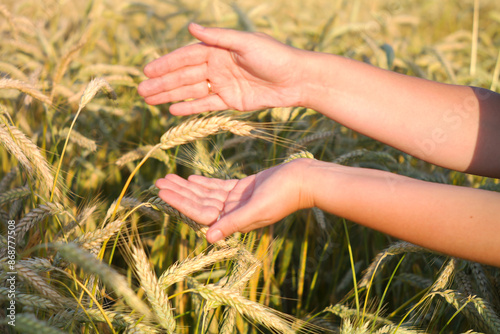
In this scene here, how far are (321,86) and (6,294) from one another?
46.8 inches

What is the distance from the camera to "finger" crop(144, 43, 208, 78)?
4.73ft

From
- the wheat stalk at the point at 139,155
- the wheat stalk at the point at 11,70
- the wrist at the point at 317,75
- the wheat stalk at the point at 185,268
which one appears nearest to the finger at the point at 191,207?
the wheat stalk at the point at 185,268

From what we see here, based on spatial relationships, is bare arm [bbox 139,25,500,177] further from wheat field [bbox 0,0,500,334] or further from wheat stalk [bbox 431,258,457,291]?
wheat stalk [bbox 431,258,457,291]

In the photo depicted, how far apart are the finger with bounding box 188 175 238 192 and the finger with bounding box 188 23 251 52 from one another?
466 mm

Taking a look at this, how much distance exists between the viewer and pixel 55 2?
295 centimetres

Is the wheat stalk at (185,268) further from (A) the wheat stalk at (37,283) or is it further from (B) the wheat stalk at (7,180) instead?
(B) the wheat stalk at (7,180)

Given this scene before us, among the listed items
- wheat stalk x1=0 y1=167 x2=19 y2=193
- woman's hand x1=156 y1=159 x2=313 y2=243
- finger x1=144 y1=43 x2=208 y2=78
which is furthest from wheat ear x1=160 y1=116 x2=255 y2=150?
wheat stalk x1=0 y1=167 x2=19 y2=193

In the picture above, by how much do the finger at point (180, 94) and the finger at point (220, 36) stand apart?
9.1 inches

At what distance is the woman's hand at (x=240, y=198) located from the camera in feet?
3.50

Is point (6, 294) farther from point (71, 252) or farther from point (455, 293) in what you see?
point (455, 293)

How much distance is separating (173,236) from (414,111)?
40.6 inches

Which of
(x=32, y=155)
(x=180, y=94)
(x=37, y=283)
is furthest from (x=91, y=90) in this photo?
(x=37, y=283)

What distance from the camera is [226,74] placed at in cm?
151

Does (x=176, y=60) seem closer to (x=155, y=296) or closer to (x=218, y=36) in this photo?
(x=218, y=36)
